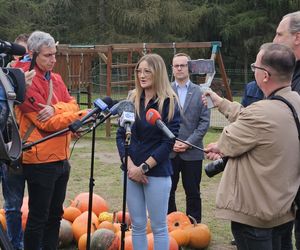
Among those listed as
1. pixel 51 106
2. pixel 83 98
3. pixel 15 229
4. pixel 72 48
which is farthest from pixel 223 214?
pixel 83 98

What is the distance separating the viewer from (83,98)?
834 inches

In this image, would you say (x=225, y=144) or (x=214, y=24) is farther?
(x=214, y=24)

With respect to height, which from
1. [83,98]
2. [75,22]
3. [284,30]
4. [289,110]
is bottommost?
[83,98]

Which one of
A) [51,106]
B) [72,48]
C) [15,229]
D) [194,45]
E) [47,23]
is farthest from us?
[47,23]

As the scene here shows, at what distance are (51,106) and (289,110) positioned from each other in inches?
75.0

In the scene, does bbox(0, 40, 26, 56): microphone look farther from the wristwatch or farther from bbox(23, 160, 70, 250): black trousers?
the wristwatch

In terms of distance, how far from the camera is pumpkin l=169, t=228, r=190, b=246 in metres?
5.29

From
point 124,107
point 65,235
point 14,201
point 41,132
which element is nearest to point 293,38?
point 124,107

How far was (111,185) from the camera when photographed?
812 cm

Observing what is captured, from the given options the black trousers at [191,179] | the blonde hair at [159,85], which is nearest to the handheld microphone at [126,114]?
the blonde hair at [159,85]

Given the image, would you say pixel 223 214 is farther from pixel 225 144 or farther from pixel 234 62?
pixel 234 62

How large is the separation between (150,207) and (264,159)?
145cm

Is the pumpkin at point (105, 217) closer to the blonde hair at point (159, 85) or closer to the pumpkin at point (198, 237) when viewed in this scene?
the pumpkin at point (198, 237)

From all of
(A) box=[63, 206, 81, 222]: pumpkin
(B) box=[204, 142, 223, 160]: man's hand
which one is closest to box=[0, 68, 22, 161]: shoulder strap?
(B) box=[204, 142, 223, 160]: man's hand
